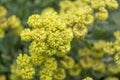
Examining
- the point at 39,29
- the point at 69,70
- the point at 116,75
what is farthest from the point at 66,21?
the point at 116,75

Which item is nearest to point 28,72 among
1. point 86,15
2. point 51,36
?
point 51,36

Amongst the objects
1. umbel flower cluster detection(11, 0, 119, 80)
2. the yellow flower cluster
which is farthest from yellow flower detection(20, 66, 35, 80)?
the yellow flower cluster

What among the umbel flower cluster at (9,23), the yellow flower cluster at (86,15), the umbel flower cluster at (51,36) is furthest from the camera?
the umbel flower cluster at (9,23)

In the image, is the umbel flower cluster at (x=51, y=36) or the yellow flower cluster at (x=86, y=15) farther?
the yellow flower cluster at (x=86, y=15)

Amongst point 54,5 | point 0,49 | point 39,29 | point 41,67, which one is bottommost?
point 41,67

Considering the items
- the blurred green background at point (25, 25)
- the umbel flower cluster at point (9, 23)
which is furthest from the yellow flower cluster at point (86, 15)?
the umbel flower cluster at point (9, 23)

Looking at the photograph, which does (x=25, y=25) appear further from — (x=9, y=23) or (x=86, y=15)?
(x=86, y=15)

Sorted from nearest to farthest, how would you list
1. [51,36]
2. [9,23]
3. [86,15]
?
[51,36]
[86,15]
[9,23]

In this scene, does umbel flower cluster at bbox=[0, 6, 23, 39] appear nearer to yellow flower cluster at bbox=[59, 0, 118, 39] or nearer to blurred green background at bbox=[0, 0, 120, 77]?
blurred green background at bbox=[0, 0, 120, 77]

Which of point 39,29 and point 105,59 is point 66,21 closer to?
point 39,29

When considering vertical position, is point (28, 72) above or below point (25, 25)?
below

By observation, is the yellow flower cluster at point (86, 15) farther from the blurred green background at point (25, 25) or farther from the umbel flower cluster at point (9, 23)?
the umbel flower cluster at point (9, 23)
